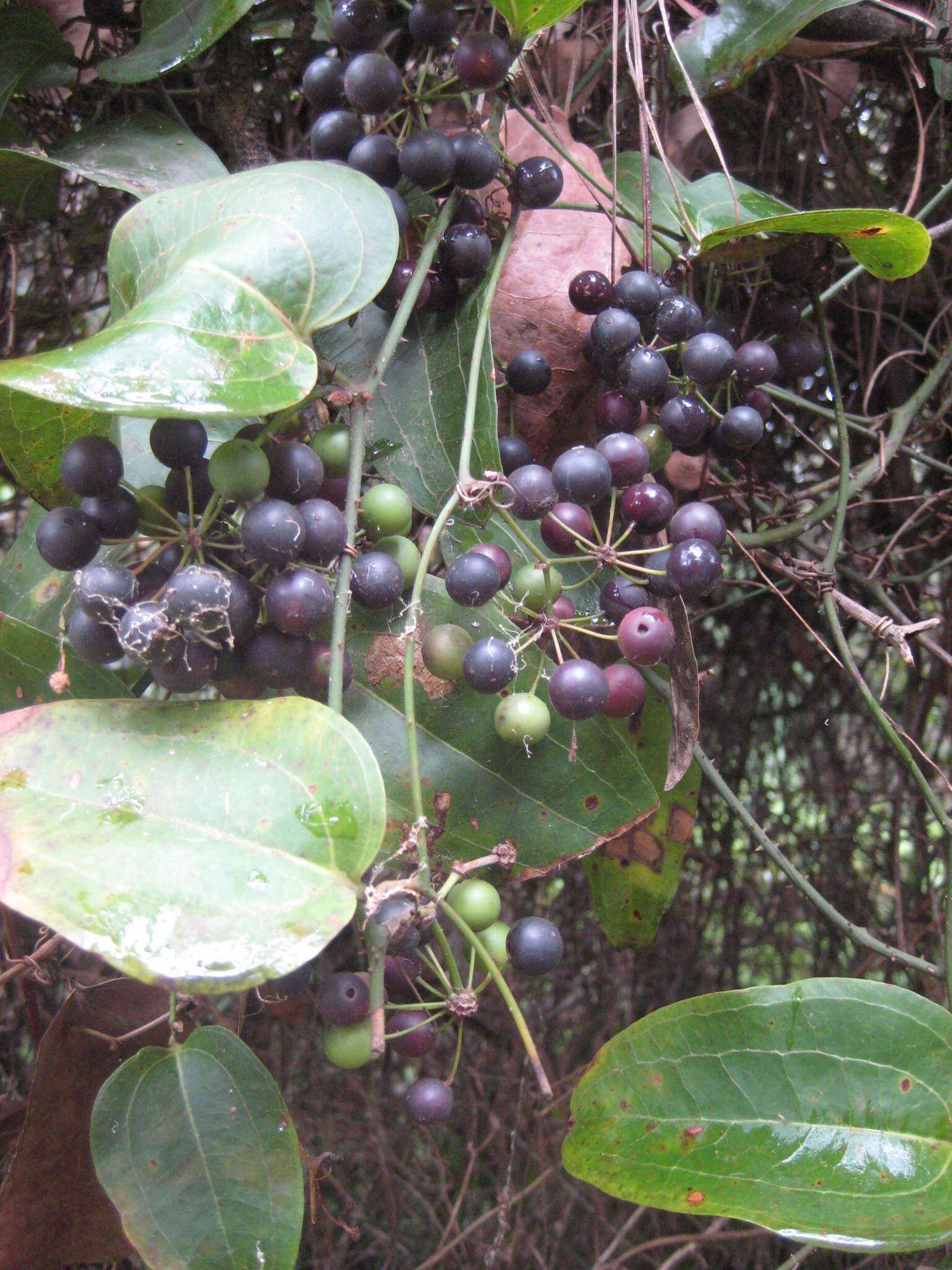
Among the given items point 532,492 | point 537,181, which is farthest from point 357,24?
point 532,492

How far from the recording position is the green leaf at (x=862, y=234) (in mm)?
630

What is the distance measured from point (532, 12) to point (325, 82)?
0.55 ft

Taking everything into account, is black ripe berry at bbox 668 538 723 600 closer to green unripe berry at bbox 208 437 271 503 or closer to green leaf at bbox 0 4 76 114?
green unripe berry at bbox 208 437 271 503

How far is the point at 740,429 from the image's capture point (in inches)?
27.0

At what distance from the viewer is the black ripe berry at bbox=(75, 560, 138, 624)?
486 millimetres

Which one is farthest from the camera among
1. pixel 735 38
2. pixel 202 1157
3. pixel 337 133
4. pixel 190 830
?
pixel 735 38

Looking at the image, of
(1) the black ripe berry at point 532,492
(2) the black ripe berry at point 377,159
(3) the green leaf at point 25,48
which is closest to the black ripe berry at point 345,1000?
(1) the black ripe berry at point 532,492

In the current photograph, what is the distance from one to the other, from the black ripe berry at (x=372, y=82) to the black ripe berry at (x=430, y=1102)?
2.17 ft

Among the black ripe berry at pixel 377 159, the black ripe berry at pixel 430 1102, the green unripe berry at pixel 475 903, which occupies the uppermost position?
the black ripe berry at pixel 377 159

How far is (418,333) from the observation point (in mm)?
711

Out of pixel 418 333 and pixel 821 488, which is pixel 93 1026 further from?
pixel 821 488

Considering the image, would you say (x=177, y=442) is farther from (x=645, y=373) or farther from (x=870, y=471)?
(x=870, y=471)

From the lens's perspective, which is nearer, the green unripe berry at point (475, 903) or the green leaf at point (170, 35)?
the green unripe berry at point (475, 903)

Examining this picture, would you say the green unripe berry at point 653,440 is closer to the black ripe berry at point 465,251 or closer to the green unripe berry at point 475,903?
the black ripe berry at point 465,251
